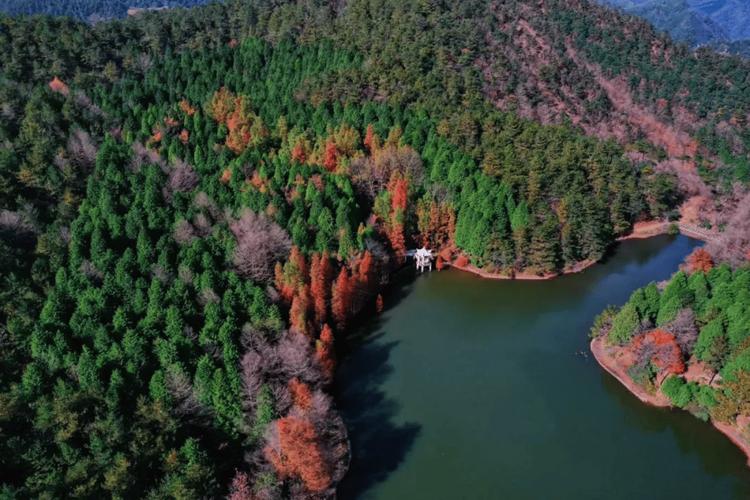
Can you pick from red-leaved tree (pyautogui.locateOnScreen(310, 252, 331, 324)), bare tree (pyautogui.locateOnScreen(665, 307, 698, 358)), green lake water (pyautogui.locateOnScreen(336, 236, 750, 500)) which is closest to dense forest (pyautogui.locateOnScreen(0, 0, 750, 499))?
red-leaved tree (pyautogui.locateOnScreen(310, 252, 331, 324))

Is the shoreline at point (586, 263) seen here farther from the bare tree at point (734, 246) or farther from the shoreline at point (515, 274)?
the bare tree at point (734, 246)

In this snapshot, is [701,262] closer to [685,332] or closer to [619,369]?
[685,332]

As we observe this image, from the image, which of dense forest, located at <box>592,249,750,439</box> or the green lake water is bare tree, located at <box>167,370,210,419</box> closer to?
the green lake water

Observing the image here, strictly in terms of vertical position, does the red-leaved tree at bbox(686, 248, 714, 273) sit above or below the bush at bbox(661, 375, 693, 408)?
above

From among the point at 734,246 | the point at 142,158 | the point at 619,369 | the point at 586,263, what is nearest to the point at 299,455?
the point at 619,369

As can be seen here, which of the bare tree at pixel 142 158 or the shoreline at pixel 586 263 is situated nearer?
the bare tree at pixel 142 158

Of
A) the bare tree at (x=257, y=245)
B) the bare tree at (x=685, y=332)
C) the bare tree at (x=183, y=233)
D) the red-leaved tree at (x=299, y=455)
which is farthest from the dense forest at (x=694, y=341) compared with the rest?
the bare tree at (x=183, y=233)
